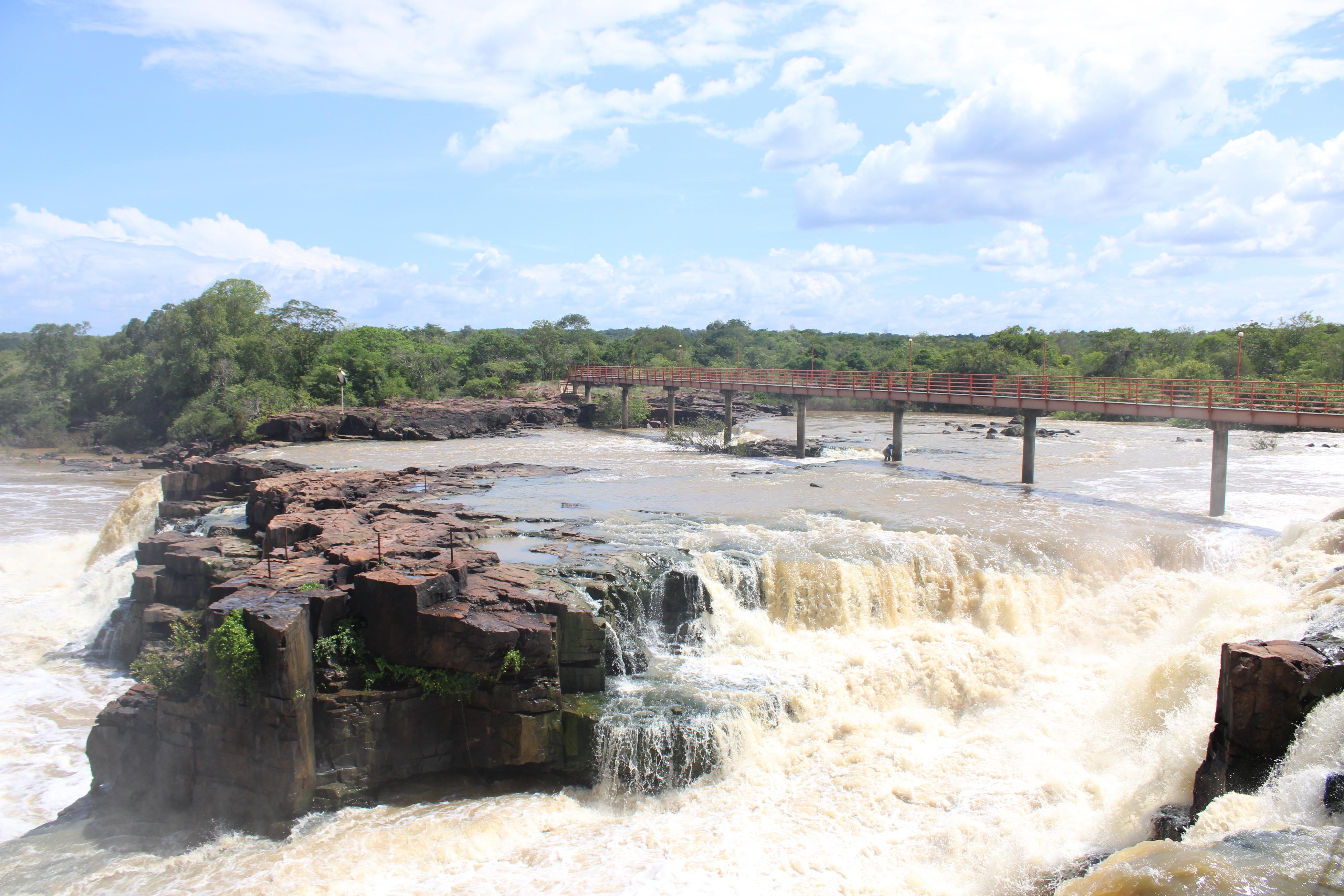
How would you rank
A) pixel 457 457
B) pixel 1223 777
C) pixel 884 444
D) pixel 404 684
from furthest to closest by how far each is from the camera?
pixel 884 444
pixel 457 457
pixel 404 684
pixel 1223 777

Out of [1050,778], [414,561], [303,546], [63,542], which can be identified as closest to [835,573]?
[1050,778]

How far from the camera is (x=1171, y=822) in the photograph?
31.7 ft

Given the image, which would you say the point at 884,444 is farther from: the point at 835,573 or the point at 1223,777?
the point at 1223,777

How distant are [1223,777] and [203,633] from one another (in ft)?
48.8

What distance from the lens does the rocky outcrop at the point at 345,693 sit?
12.6m

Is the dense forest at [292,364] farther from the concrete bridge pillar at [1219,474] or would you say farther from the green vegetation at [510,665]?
the green vegetation at [510,665]

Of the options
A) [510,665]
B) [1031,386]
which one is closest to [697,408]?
[1031,386]

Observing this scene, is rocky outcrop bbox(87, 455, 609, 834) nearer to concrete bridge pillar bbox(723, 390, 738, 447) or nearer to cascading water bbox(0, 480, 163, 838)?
cascading water bbox(0, 480, 163, 838)

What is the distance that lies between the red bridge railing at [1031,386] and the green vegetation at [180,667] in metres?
25.5

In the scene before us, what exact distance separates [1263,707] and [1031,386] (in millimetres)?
23797

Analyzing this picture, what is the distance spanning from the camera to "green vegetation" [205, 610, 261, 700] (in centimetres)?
1254

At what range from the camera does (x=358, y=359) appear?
2297 inches

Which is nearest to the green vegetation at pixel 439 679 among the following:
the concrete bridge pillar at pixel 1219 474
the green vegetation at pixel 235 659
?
the green vegetation at pixel 235 659

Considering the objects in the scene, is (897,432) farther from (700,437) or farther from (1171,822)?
(1171,822)
